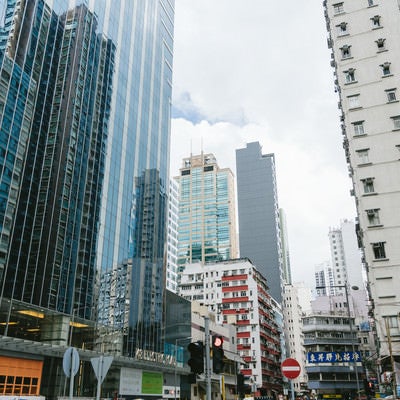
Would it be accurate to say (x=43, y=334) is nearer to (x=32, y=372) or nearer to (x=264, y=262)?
(x=32, y=372)

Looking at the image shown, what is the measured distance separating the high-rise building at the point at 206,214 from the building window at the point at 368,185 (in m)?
126

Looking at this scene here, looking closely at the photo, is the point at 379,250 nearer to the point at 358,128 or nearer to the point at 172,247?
the point at 358,128

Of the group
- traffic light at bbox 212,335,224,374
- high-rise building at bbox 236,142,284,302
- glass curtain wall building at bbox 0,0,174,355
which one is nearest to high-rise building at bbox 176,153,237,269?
high-rise building at bbox 236,142,284,302

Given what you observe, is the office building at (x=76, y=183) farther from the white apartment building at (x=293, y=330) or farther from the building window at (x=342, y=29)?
the white apartment building at (x=293, y=330)

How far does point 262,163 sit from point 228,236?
30.2 metres

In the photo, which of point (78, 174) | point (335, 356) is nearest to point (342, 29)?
point (78, 174)

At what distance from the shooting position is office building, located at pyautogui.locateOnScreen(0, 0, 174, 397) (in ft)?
140

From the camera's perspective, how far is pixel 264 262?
501 feet

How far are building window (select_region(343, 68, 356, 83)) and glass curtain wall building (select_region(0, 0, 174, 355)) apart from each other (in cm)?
3031

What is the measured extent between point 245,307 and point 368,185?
6444 cm

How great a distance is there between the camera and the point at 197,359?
39.4 ft

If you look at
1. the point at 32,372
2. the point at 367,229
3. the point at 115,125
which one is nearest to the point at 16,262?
the point at 32,372

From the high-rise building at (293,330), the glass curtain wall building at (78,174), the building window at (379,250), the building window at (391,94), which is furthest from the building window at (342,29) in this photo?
the high-rise building at (293,330)

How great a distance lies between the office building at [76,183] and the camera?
4275 centimetres
